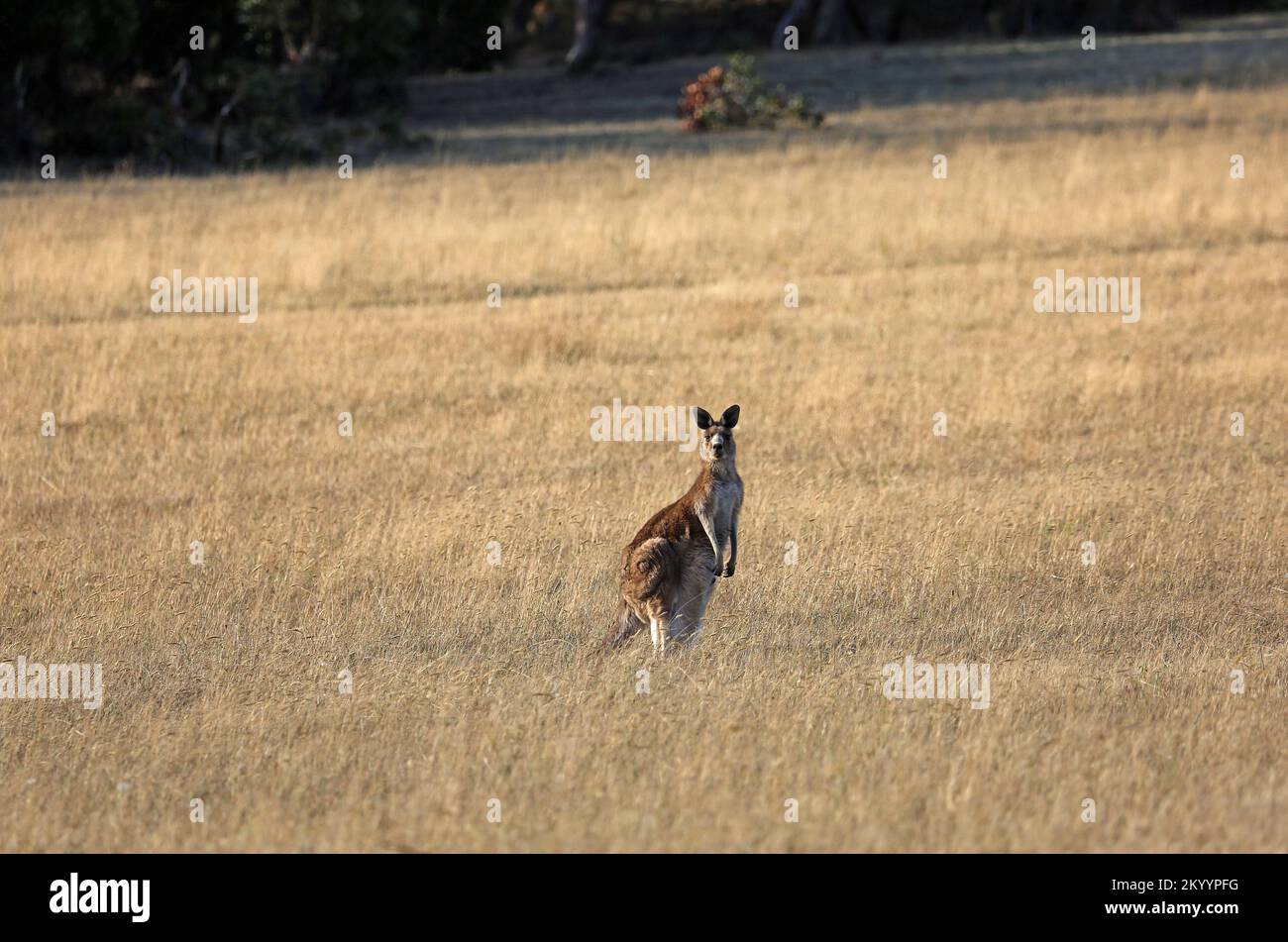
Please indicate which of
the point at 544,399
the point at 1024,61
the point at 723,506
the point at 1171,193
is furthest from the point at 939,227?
the point at 1024,61

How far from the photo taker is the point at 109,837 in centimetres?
617

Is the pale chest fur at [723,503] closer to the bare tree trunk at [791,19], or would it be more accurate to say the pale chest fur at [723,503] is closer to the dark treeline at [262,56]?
the dark treeline at [262,56]

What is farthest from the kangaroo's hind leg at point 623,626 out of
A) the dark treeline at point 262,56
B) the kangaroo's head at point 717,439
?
the dark treeline at point 262,56

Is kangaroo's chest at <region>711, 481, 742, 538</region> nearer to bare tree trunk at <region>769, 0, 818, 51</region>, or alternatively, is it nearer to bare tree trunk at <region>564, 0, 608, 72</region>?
bare tree trunk at <region>564, 0, 608, 72</region>

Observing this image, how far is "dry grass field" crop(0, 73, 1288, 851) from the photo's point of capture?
6527 mm

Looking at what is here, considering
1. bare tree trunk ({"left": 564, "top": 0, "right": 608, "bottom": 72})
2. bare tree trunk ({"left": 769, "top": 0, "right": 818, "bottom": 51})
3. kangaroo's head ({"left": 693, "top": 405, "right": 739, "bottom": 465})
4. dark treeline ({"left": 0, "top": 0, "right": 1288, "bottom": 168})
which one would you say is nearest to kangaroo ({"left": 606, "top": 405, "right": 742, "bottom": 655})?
kangaroo's head ({"left": 693, "top": 405, "right": 739, "bottom": 465})

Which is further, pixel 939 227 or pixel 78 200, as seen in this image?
pixel 78 200

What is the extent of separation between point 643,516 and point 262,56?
31701 millimetres

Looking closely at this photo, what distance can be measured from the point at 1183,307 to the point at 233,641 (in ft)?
38.7

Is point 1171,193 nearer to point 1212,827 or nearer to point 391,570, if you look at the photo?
point 391,570

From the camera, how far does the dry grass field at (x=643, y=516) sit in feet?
21.4

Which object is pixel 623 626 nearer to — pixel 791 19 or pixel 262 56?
pixel 262 56

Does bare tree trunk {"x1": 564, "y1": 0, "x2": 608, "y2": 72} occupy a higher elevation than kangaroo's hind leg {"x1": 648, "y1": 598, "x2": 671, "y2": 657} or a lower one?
higher

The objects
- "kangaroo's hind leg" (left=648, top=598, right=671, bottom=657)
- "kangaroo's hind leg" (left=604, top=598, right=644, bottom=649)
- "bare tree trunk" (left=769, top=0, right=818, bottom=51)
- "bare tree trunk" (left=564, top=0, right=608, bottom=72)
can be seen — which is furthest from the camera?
"bare tree trunk" (left=769, top=0, right=818, bottom=51)
